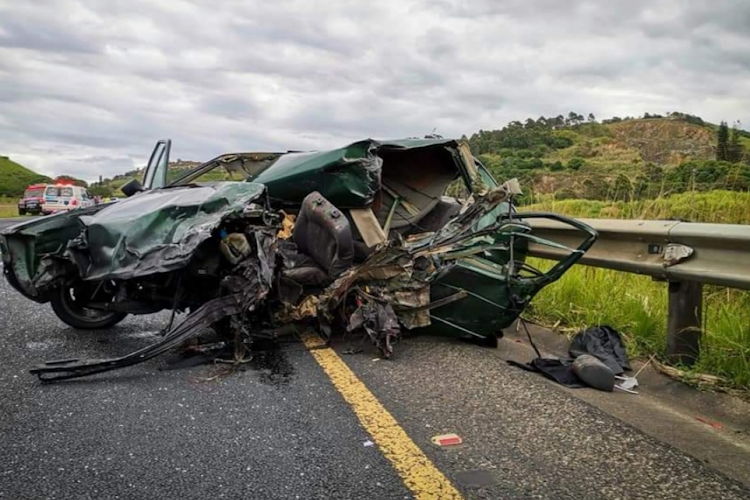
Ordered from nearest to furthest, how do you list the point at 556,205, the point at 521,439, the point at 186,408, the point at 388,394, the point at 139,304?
the point at 521,439, the point at 186,408, the point at 388,394, the point at 139,304, the point at 556,205

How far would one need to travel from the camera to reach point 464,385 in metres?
3.08

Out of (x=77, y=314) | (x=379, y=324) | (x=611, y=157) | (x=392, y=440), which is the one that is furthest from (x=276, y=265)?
(x=611, y=157)

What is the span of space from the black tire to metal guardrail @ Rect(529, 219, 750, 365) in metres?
3.45

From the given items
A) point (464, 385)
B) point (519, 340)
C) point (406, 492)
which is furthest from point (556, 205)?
point (406, 492)

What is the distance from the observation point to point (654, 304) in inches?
158

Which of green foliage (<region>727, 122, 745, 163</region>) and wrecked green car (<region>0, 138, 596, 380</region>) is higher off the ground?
green foliage (<region>727, 122, 745, 163</region>)

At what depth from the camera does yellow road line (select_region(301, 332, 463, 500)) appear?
197 centimetres

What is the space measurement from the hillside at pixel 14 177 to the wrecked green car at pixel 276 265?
2534 inches

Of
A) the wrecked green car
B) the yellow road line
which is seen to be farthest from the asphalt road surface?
the wrecked green car

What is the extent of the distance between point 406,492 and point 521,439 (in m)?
0.69

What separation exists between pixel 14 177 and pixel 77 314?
8742 centimetres

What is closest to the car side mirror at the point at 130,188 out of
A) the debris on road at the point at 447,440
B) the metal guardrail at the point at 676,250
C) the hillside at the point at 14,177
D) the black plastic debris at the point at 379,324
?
the black plastic debris at the point at 379,324

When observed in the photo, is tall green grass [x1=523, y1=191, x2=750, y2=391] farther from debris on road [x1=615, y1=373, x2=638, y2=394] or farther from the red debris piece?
the red debris piece

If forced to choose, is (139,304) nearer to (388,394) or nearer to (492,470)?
(388,394)
